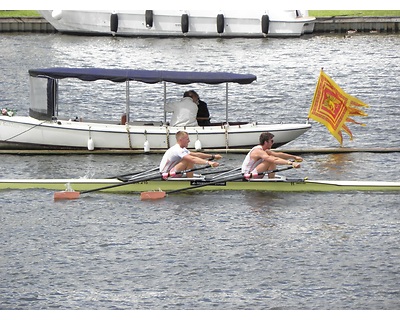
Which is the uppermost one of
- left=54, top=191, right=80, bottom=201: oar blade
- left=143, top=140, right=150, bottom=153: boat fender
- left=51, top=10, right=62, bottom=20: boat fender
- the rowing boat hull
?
left=51, top=10, right=62, bottom=20: boat fender

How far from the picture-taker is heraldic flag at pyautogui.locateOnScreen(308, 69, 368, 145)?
50.2 m

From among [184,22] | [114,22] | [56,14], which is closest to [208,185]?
[184,22]

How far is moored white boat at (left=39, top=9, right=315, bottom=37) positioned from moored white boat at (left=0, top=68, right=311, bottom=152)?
3799 centimetres

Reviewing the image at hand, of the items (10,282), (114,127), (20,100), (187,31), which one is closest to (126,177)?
(114,127)

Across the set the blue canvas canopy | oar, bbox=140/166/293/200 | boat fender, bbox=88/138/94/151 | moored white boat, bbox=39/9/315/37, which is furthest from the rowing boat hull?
moored white boat, bbox=39/9/315/37

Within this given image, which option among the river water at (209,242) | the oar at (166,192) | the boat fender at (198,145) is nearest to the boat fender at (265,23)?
the river water at (209,242)

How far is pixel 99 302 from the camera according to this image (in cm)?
3353

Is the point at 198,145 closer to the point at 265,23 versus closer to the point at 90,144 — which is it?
the point at 90,144

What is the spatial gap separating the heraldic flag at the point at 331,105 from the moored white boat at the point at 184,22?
122 feet

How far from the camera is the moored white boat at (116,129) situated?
1945 inches

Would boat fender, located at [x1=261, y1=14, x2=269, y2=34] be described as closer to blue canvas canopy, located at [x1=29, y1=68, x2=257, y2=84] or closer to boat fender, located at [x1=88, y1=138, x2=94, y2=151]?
blue canvas canopy, located at [x1=29, y1=68, x2=257, y2=84]

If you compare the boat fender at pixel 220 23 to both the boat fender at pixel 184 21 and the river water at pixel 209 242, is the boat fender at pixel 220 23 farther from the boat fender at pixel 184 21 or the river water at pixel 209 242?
the river water at pixel 209 242

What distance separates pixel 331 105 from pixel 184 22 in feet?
130
